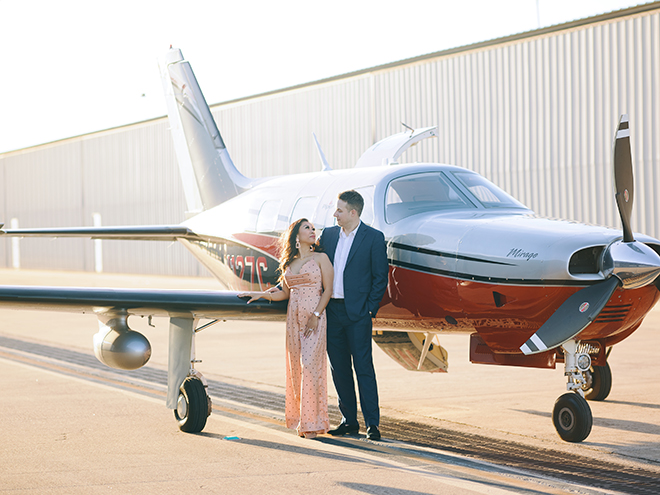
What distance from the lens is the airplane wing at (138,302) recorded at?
652cm

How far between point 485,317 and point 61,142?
39.7m

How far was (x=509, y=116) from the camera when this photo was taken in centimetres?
2084

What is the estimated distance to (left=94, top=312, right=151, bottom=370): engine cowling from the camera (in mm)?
6844

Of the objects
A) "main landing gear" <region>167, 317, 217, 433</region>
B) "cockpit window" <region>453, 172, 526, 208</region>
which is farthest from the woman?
"cockpit window" <region>453, 172, 526, 208</region>

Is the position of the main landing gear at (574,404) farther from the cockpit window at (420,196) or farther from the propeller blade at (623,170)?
the cockpit window at (420,196)

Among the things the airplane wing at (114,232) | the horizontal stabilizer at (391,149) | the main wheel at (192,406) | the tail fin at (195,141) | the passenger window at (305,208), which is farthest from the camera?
the tail fin at (195,141)

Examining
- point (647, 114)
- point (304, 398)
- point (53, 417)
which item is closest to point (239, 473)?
point (304, 398)

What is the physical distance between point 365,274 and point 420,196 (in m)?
1.10

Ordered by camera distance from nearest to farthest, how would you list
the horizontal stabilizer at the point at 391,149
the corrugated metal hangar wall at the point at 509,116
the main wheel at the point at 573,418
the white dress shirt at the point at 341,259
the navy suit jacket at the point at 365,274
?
the main wheel at the point at 573,418 → the navy suit jacket at the point at 365,274 → the white dress shirt at the point at 341,259 → the horizontal stabilizer at the point at 391,149 → the corrugated metal hangar wall at the point at 509,116

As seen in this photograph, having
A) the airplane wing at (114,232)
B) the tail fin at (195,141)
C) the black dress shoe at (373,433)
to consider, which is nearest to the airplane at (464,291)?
the black dress shoe at (373,433)

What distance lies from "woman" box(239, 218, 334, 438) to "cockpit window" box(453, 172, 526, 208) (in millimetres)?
1552

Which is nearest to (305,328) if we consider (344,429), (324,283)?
(324,283)

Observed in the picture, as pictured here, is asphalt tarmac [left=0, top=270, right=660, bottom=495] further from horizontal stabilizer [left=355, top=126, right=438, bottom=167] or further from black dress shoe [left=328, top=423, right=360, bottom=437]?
horizontal stabilizer [left=355, top=126, right=438, bottom=167]

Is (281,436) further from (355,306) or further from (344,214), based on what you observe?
(344,214)
